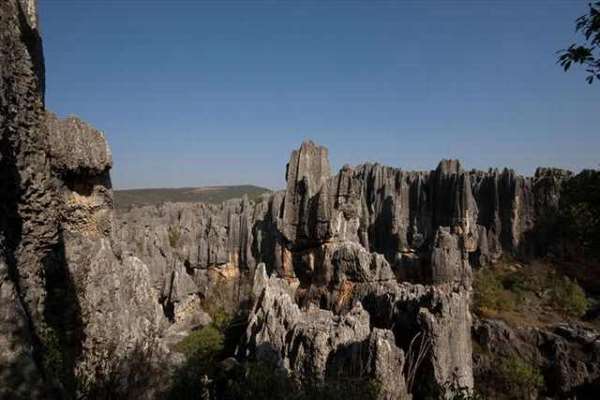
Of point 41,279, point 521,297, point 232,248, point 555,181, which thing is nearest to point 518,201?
point 555,181

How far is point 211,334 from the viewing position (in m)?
29.8

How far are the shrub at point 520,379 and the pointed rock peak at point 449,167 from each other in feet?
98.0

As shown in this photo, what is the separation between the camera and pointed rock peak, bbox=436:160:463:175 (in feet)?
168

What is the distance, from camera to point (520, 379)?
75.7ft

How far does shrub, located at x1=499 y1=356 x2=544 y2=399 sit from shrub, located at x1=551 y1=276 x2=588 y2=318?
11506 millimetres

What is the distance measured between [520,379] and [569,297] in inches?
575

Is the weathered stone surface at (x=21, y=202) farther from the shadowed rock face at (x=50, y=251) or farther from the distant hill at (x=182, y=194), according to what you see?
the distant hill at (x=182, y=194)

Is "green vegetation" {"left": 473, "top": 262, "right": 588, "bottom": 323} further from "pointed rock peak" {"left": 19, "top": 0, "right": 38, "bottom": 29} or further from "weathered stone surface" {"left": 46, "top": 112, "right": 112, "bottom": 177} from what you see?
"pointed rock peak" {"left": 19, "top": 0, "right": 38, "bottom": 29}

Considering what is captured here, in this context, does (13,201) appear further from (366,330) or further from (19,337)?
(366,330)

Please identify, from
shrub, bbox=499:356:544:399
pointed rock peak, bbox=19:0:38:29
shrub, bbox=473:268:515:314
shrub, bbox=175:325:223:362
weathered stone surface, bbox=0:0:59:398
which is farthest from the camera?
shrub, bbox=473:268:515:314

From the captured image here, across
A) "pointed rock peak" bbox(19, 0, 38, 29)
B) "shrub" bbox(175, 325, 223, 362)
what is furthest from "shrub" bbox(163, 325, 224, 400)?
"pointed rock peak" bbox(19, 0, 38, 29)

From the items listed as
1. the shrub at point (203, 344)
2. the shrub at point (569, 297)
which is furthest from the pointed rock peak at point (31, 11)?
the shrub at point (569, 297)

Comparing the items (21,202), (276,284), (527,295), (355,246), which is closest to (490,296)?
(527,295)

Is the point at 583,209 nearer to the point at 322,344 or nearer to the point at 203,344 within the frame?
the point at 322,344
